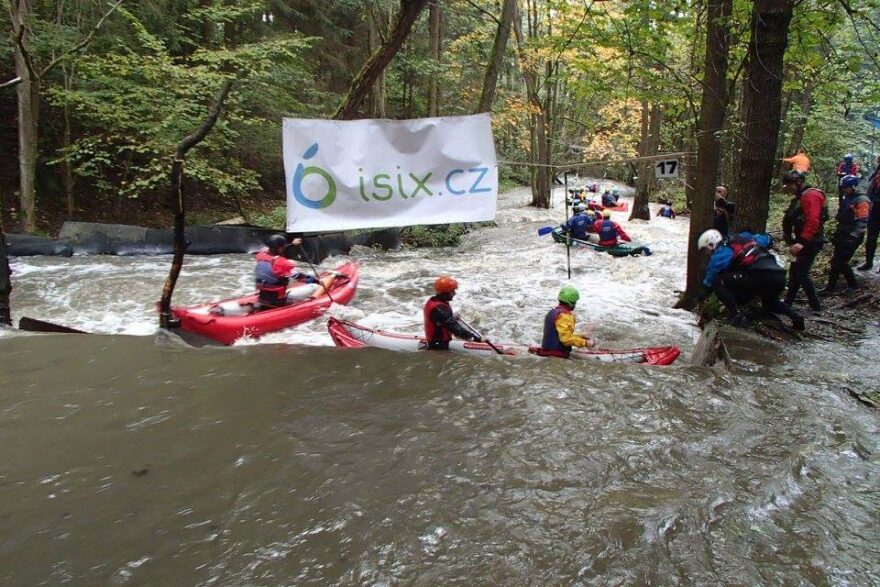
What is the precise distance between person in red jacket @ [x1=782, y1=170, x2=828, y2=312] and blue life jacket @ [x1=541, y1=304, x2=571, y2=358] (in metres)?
3.21

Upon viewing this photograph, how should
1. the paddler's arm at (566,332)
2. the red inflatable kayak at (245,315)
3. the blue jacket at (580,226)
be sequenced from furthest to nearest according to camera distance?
the blue jacket at (580,226) < the red inflatable kayak at (245,315) < the paddler's arm at (566,332)

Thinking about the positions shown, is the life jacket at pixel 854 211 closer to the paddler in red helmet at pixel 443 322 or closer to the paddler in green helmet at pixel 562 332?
the paddler in green helmet at pixel 562 332

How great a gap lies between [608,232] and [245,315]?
871 centimetres

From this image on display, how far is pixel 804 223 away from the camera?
20.6 ft

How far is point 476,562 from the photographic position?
250 centimetres

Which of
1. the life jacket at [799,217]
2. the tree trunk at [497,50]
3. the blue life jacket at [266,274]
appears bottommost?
the blue life jacket at [266,274]

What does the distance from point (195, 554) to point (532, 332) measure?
556cm

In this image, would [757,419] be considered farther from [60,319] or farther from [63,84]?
[63,84]

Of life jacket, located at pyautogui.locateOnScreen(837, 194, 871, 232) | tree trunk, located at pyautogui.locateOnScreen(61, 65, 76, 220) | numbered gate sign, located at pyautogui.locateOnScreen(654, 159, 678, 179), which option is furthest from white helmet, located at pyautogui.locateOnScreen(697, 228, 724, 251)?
tree trunk, located at pyautogui.locateOnScreen(61, 65, 76, 220)

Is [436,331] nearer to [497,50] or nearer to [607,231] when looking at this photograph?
[607,231]

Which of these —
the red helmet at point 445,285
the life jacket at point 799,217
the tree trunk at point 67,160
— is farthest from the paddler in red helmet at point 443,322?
the tree trunk at point 67,160

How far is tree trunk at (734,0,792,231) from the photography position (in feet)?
17.6

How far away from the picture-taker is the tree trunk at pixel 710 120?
6660 millimetres

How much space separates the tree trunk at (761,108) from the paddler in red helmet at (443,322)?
3.40m
